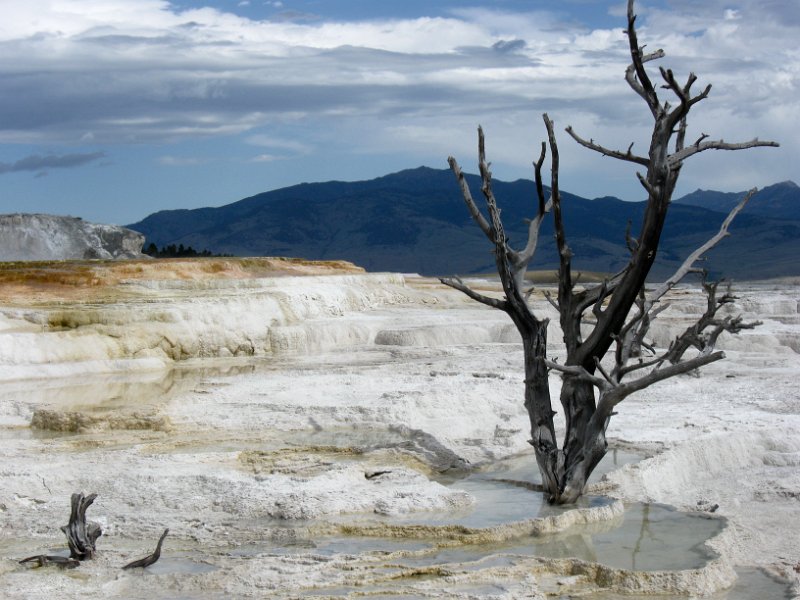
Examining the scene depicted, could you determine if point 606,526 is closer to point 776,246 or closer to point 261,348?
point 261,348

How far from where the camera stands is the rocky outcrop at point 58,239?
46.4 m

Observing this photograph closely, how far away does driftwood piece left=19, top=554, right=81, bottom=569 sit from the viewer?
757cm

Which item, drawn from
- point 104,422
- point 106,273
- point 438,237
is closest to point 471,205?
point 104,422

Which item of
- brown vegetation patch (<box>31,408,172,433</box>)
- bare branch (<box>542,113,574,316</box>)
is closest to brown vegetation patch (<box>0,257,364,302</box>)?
brown vegetation patch (<box>31,408,172,433</box>)

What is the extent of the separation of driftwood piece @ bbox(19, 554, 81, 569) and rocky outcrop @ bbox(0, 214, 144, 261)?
40.9m

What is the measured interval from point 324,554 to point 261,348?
17.2m

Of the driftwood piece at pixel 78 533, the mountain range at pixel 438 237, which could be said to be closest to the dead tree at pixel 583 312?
the driftwood piece at pixel 78 533

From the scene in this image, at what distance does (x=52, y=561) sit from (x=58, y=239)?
42.2 metres

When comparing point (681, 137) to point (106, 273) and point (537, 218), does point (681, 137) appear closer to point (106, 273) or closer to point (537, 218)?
point (537, 218)

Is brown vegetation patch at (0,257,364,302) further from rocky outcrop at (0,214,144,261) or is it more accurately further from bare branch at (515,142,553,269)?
bare branch at (515,142,553,269)

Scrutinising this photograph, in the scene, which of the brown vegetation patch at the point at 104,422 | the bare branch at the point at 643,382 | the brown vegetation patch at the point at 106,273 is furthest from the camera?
the brown vegetation patch at the point at 106,273

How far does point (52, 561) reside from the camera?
764 centimetres

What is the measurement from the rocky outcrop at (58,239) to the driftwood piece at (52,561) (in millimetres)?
40864

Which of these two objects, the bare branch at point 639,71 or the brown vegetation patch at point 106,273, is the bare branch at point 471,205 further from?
the brown vegetation patch at point 106,273
